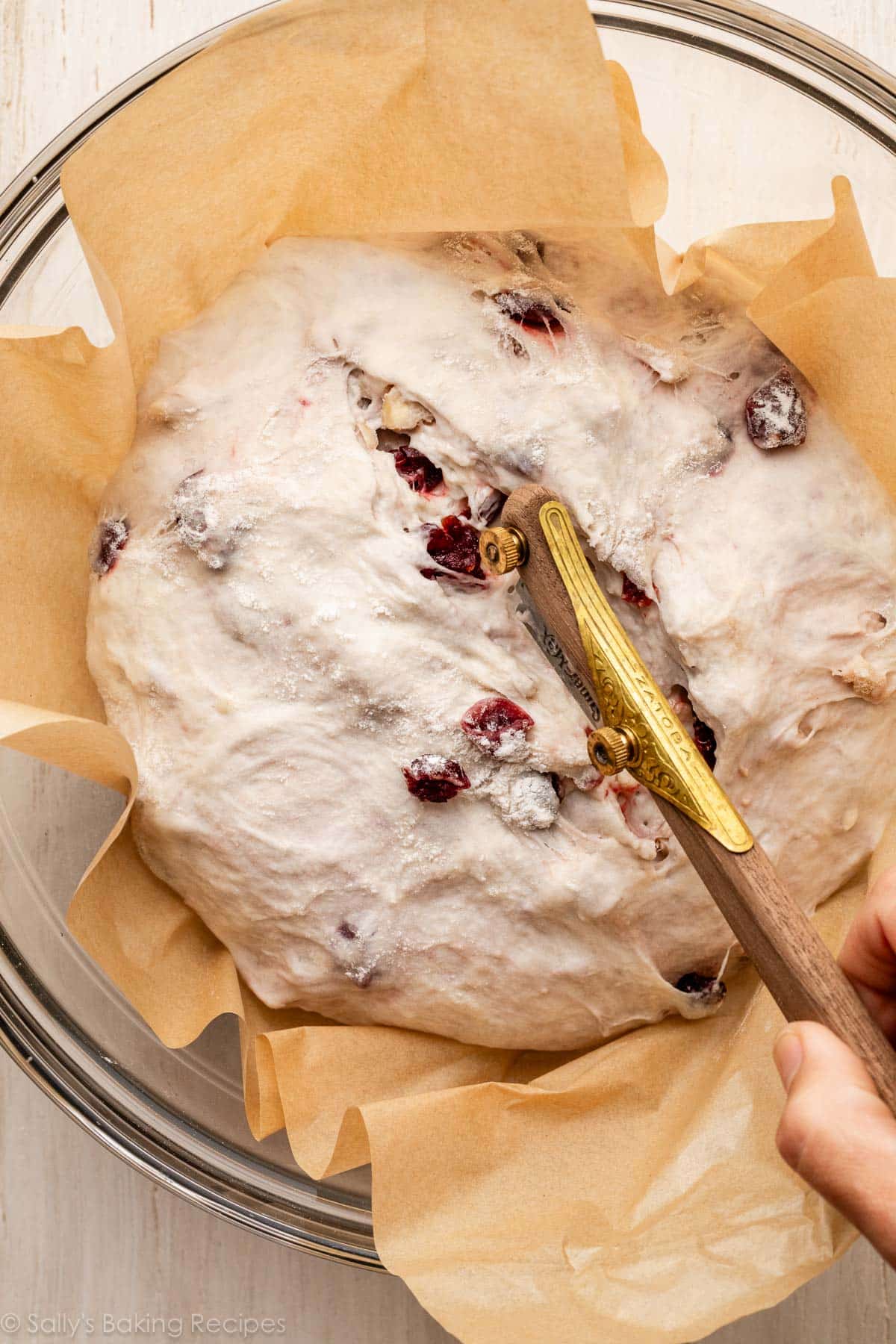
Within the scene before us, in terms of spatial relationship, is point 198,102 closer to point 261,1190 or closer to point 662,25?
point 662,25

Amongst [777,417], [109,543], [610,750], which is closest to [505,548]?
[610,750]

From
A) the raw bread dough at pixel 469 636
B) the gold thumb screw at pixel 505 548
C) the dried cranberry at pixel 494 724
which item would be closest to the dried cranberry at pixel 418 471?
the raw bread dough at pixel 469 636

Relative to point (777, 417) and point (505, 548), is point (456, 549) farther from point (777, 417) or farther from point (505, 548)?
point (777, 417)

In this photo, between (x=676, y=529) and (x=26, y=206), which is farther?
(x=26, y=206)

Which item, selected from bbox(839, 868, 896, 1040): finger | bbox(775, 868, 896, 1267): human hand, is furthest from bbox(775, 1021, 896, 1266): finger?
bbox(839, 868, 896, 1040): finger

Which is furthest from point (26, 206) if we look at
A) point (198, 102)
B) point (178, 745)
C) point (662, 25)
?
point (662, 25)

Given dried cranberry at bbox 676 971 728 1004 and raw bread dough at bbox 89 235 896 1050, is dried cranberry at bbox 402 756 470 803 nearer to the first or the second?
raw bread dough at bbox 89 235 896 1050

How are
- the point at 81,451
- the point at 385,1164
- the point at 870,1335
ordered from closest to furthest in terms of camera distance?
the point at 385,1164 < the point at 81,451 < the point at 870,1335

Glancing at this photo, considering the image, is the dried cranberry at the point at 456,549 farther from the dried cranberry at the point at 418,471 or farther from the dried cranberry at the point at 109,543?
the dried cranberry at the point at 109,543
